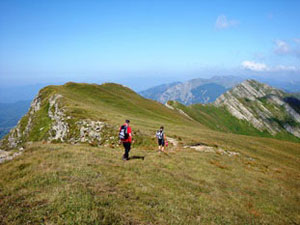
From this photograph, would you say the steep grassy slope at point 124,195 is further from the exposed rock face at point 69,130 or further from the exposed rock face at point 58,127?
the exposed rock face at point 58,127

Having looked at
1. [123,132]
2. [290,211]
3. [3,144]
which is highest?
[123,132]

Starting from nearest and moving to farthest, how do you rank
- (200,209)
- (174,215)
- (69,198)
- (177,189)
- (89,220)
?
(89,220) < (69,198) < (174,215) < (200,209) < (177,189)

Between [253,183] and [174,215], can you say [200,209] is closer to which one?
[174,215]

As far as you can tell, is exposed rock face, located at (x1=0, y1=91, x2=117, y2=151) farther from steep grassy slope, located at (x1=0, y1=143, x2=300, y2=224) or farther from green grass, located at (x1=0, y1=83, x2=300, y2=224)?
steep grassy slope, located at (x1=0, y1=143, x2=300, y2=224)

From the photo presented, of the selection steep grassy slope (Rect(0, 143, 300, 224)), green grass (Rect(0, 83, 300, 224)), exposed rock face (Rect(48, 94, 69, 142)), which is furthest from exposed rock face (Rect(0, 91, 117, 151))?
steep grassy slope (Rect(0, 143, 300, 224))

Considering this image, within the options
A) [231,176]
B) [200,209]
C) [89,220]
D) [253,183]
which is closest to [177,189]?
[200,209]

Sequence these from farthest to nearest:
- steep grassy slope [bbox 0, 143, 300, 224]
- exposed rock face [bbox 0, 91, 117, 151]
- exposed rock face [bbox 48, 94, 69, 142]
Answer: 1. exposed rock face [bbox 48, 94, 69, 142]
2. exposed rock face [bbox 0, 91, 117, 151]
3. steep grassy slope [bbox 0, 143, 300, 224]

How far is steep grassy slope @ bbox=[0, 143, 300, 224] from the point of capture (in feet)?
29.1

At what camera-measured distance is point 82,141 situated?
31.9 m

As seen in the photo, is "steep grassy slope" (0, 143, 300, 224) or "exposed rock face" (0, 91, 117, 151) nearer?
"steep grassy slope" (0, 143, 300, 224)

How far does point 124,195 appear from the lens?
1130cm

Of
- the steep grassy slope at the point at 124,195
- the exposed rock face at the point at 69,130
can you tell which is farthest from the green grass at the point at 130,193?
the exposed rock face at the point at 69,130

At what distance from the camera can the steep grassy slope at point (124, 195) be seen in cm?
886

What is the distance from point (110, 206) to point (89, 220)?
1589mm
